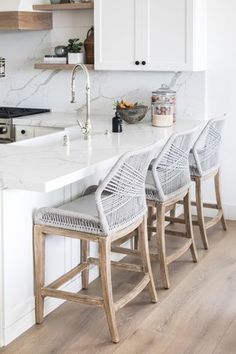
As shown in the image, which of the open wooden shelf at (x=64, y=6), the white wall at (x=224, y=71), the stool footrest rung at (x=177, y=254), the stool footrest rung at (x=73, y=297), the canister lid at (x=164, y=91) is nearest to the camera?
the stool footrest rung at (x=73, y=297)

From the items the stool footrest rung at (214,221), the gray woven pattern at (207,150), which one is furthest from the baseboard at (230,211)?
the gray woven pattern at (207,150)

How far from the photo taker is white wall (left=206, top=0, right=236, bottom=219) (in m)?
4.91

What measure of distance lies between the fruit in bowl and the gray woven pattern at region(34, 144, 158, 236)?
150cm

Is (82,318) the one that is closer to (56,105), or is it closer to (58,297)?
(58,297)

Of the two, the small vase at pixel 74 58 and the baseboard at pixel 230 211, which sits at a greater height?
the small vase at pixel 74 58

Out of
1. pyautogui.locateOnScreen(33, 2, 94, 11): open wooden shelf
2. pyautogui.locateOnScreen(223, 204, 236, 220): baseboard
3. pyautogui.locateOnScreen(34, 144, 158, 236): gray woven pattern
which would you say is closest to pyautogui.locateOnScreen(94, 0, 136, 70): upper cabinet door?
pyautogui.locateOnScreen(33, 2, 94, 11): open wooden shelf

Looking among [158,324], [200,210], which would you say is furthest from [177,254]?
[158,324]

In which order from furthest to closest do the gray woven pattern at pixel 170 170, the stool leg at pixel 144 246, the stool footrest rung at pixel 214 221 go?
the stool footrest rung at pixel 214 221 < the gray woven pattern at pixel 170 170 < the stool leg at pixel 144 246

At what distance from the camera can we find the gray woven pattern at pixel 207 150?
438 centimetres

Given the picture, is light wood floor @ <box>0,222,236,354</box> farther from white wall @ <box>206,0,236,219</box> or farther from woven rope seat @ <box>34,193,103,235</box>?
white wall @ <box>206,0,236,219</box>

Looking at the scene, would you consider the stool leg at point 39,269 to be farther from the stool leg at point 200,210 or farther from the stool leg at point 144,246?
the stool leg at point 200,210

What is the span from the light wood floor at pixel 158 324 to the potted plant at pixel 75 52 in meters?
2.05

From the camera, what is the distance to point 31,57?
18.3 feet

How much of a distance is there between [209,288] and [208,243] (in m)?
0.91
